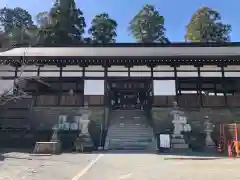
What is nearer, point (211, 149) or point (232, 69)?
point (211, 149)

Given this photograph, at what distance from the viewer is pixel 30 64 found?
18.5m

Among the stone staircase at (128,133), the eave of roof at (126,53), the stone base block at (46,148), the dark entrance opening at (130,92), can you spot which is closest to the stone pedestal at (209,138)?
the stone staircase at (128,133)

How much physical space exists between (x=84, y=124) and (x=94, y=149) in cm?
195

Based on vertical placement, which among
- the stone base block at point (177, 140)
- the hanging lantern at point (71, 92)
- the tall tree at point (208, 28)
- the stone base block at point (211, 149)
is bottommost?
the stone base block at point (211, 149)

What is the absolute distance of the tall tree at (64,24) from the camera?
127ft

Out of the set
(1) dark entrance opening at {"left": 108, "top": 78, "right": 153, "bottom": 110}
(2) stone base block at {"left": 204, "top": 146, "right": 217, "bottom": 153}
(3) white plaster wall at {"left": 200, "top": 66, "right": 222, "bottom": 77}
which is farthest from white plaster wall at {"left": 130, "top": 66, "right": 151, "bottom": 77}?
(2) stone base block at {"left": 204, "top": 146, "right": 217, "bottom": 153}

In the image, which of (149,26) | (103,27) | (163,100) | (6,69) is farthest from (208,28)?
(6,69)

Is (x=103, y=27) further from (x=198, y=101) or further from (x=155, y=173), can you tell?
(x=155, y=173)

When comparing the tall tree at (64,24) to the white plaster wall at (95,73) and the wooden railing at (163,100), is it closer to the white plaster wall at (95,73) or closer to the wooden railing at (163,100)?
the white plaster wall at (95,73)

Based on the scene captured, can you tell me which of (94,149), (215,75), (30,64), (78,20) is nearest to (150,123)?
(94,149)

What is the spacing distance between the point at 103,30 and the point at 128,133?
3134cm

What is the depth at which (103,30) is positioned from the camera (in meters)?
44.6

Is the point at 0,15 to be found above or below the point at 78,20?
above

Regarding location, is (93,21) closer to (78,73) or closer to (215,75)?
(78,73)
